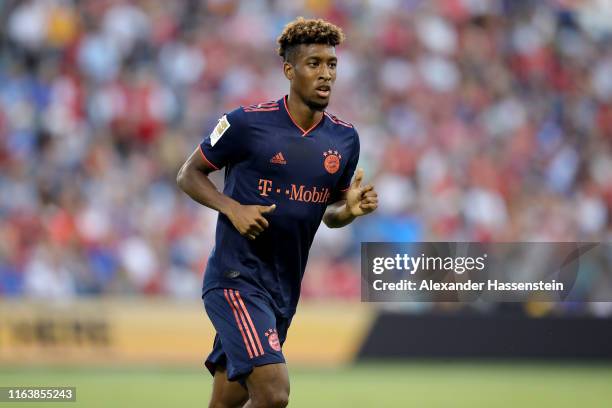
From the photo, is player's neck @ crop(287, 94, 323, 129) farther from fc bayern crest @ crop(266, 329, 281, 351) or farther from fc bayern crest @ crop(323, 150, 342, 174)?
fc bayern crest @ crop(266, 329, 281, 351)

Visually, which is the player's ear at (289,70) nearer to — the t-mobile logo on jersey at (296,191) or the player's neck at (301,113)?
the player's neck at (301,113)

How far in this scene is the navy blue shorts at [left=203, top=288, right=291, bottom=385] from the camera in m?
5.84

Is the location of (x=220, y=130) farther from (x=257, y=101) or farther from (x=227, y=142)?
(x=257, y=101)

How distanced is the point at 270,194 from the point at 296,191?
0.49ft

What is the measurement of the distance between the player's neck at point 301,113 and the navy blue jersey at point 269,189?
3cm

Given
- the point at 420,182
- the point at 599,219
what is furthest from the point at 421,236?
the point at 599,219

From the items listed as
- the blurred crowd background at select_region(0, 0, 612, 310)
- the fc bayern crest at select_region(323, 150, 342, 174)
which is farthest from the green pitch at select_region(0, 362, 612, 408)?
the fc bayern crest at select_region(323, 150, 342, 174)

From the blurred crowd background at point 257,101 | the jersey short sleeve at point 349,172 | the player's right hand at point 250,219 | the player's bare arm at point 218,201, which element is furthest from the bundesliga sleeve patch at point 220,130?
the blurred crowd background at point 257,101

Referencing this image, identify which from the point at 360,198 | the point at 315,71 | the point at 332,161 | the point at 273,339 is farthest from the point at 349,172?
the point at 273,339

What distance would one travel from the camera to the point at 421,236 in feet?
47.9

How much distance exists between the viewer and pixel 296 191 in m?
6.12

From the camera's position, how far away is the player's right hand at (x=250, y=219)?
5.82m

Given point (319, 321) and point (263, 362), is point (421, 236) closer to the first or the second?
point (319, 321)

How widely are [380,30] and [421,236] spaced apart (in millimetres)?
4249
